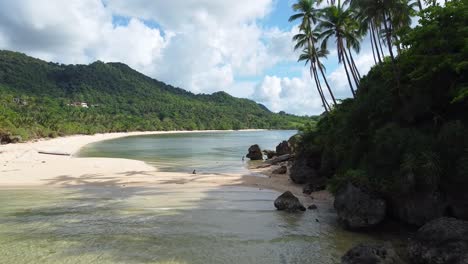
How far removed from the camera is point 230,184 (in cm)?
2417

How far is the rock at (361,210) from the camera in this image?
517 inches

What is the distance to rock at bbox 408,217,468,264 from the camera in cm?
923

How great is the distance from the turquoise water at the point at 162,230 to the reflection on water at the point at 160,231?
30 mm

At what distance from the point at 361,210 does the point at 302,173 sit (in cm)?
1119

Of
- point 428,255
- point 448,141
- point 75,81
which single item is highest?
point 75,81

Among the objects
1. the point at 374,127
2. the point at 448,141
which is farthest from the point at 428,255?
the point at 374,127

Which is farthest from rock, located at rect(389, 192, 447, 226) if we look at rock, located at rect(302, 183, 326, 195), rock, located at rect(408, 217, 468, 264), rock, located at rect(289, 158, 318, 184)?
rock, located at rect(289, 158, 318, 184)

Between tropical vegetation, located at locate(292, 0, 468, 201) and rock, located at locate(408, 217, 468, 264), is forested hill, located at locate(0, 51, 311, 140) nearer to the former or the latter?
tropical vegetation, located at locate(292, 0, 468, 201)

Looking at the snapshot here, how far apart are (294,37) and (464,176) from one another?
30.7 meters

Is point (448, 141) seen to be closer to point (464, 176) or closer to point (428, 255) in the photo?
point (464, 176)

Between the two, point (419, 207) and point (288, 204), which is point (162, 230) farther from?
point (419, 207)

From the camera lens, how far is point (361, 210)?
13.3 m

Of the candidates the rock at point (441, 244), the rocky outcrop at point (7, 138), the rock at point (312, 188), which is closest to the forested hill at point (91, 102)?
the rocky outcrop at point (7, 138)

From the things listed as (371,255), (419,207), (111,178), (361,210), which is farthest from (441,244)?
(111,178)
